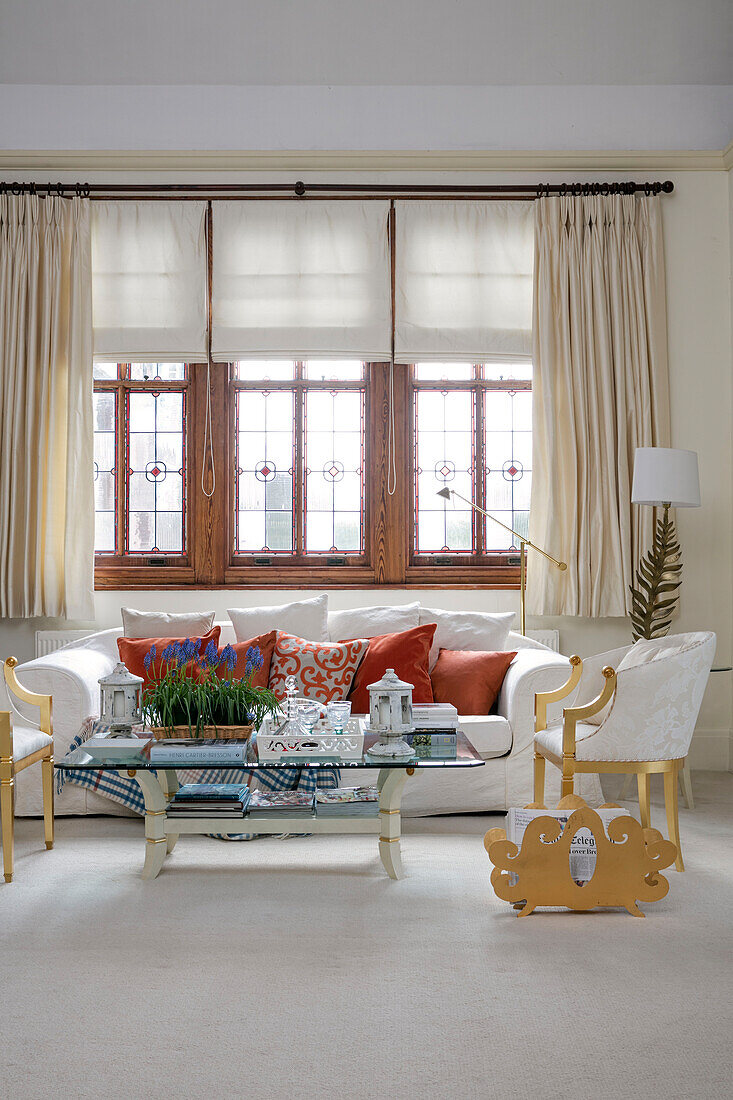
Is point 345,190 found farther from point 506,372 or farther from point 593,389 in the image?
point 593,389

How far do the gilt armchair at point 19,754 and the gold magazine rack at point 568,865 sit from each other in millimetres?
1714

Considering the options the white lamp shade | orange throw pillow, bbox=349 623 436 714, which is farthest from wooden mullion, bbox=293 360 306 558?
the white lamp shade

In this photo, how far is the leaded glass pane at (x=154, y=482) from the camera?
547cm

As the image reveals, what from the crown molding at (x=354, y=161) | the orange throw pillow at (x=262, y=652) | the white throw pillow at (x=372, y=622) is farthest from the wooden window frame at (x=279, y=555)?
the crown molding at (x=354, y=161)

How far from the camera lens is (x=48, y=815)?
375cm

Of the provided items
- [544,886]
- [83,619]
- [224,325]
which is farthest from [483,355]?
[544,886]

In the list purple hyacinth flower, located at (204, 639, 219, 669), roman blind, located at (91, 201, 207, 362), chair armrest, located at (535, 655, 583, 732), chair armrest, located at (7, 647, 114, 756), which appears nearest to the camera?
purple hyacinth flower, located at (204, 639, 219, 669)

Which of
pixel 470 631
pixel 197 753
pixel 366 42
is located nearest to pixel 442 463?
pixel 470 631

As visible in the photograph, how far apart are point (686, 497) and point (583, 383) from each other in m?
0.92

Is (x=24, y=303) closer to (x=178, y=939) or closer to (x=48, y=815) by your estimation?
(x=48, y=815)

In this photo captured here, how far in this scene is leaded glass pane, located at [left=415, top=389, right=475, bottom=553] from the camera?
5516 mm

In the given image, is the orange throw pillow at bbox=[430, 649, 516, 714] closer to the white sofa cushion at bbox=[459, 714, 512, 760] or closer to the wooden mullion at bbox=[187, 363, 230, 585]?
the white sofa cushion at bbox=[459, 714, 512, 760]

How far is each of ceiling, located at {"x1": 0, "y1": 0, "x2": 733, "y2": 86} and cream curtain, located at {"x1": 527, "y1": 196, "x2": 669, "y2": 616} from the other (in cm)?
78

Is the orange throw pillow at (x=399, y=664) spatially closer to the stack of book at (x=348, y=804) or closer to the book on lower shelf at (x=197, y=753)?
the stack of book at (x=348, y=804)
